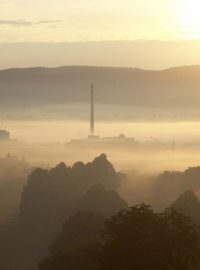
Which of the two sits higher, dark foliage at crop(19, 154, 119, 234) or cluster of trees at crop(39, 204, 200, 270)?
cluster of trees at crop(39, 204, 200, 270)

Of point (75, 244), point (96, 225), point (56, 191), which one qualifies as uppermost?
point (96, 225)

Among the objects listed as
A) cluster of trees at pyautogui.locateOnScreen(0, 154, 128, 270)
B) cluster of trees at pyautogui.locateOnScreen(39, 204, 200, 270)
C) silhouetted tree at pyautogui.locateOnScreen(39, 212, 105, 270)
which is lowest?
cluster of trees at pyautogui.locateOnScreen(0, 154, 128, 270)

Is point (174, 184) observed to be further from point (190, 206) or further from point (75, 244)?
point (75, 244)


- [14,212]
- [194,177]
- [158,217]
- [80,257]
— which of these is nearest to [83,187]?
[14,212]

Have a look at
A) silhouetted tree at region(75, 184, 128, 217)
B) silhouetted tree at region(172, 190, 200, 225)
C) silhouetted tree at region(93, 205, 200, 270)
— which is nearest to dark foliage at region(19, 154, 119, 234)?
silhouetted tree at region(75, 184, 128, 217)

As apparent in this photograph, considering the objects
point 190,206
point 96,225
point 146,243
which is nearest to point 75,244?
point 96,225

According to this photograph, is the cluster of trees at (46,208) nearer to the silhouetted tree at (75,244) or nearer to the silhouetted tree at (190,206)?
the silhouetted tree at (190,206)

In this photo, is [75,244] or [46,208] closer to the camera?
[75,244]

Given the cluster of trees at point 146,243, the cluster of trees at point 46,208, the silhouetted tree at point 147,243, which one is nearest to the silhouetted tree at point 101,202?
the cluster of trees at point 46,208

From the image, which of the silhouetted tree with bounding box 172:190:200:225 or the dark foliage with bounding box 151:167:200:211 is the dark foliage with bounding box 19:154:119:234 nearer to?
the dark foliage with bounding box 151:167:200:211
